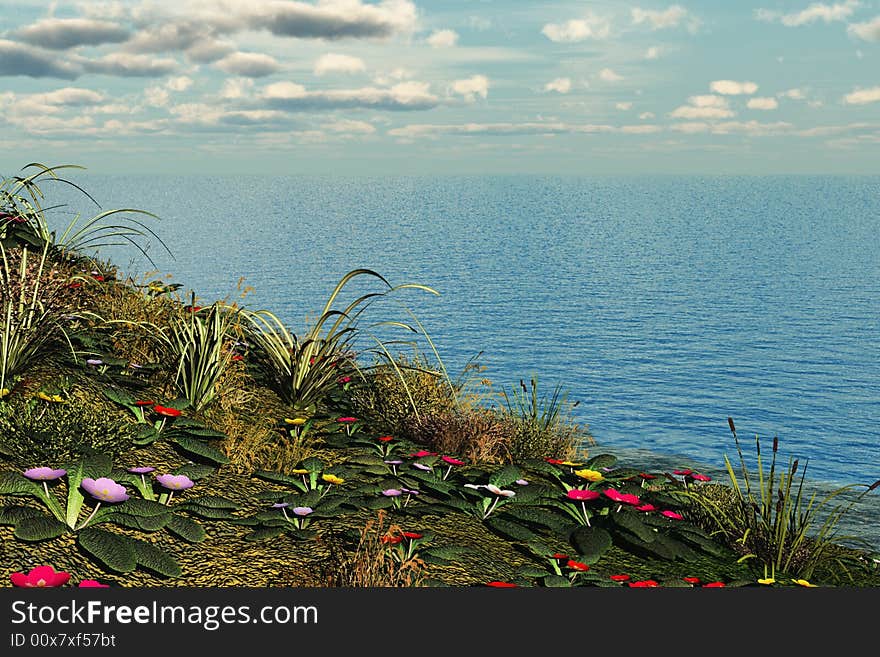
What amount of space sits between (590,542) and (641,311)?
115 ft

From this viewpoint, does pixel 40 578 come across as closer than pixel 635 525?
Yes

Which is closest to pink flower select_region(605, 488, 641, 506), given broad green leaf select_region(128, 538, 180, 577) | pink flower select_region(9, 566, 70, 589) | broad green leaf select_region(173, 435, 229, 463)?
broad green leaf select_region(173, 435, 229, 463)

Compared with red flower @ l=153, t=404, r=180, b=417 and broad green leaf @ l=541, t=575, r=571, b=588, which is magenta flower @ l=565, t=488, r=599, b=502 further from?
red flower @ l=153, t=404, r=180, b=417

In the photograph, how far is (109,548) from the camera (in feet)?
11.2

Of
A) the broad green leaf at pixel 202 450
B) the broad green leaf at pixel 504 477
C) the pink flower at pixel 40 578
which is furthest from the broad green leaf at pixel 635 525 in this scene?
the pink flower at pixel 40 578

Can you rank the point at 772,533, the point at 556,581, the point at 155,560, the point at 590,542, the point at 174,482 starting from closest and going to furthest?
the point at 155,560 < the point at 556,581 < the point at 174,482 < the point at 590,542 < the point at 772,533

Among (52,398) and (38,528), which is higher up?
(52,398)

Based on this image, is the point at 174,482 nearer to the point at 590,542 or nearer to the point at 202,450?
the point at 202,450

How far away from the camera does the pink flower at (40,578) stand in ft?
10.1

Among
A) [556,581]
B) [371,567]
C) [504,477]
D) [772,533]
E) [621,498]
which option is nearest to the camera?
[371,567]

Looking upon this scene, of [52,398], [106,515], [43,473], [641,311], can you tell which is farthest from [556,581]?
[641,311]

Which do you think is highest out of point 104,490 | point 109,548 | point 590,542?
point 104,490

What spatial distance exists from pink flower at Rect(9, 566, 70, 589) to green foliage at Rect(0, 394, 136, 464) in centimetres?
112

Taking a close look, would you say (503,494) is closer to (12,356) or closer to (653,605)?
(653,605)
